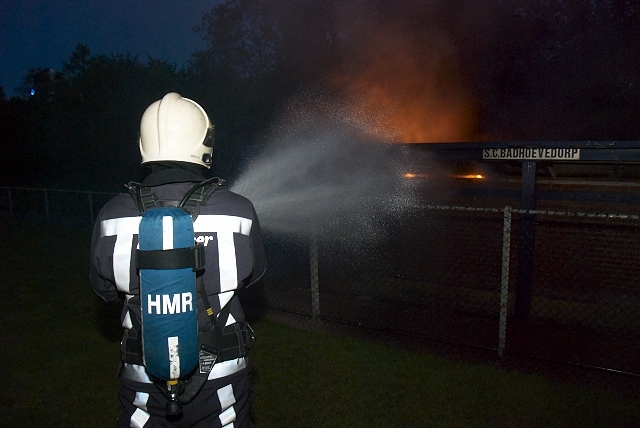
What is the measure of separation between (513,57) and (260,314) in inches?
455

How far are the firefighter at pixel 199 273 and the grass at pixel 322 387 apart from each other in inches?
76.7

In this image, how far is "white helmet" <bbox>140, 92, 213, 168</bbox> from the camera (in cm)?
225

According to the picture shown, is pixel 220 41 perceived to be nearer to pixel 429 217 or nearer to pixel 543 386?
pixel 429 217

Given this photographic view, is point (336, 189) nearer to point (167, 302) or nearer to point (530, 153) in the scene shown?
point (530, 153)

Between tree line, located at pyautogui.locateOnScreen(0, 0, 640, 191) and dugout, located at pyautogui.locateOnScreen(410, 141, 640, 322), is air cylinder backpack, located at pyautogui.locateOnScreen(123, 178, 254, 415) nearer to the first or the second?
dugout, located at pyautogui.locateOnScreen(410, 141, 640, 322)

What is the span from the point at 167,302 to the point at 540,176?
6031mm

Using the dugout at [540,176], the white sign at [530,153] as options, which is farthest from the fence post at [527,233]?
the white sign at [530,153]

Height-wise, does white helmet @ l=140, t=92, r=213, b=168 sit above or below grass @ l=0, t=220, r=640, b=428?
above

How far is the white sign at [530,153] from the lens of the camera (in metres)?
4.95

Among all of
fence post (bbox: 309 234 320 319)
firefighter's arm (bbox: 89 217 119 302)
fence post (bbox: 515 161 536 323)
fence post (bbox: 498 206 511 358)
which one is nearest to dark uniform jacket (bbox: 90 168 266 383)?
firefighter's arm (bbox: 89 217 119 302)

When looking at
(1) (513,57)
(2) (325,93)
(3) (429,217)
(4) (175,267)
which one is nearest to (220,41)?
(2) (325,93)

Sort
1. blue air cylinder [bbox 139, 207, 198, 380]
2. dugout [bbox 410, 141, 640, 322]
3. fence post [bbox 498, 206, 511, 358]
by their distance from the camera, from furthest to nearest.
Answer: dugout [bbox 410, 141, 640, 322]
fence post [bbox 498, 206, 511, 358]
blue air cylinder [bbox 139, 207, 198, 380]

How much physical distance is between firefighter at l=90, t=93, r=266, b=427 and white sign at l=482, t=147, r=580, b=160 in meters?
3.93

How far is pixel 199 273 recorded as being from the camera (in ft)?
6.66
